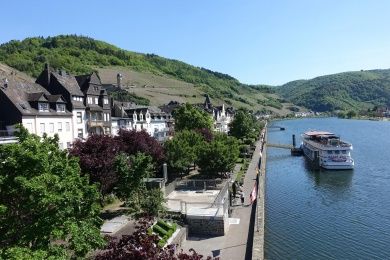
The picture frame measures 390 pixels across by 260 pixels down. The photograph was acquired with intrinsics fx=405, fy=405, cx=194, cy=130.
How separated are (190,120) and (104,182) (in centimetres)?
5345

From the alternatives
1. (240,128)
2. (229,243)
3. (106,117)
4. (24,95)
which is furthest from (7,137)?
(240,128)

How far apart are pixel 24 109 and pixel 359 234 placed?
130ft

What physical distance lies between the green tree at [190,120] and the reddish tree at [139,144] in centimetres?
3348

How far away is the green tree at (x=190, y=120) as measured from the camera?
8762 cm

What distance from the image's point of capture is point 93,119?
207ft

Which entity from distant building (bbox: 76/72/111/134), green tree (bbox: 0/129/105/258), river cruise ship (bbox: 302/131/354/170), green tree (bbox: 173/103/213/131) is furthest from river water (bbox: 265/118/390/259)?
distant building (bbox: 76/72/111/134)

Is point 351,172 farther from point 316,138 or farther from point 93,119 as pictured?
point 93,119

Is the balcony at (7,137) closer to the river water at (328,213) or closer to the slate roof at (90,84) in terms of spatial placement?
the slate roof at (90,84)

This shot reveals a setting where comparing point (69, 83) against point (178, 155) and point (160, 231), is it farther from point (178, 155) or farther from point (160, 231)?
point (160, 231)

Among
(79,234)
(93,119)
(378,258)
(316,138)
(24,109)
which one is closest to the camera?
(79,234)

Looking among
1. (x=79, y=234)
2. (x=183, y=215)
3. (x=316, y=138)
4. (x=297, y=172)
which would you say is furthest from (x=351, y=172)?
(x=79, y=234)

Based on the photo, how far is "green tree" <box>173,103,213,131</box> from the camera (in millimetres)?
87625

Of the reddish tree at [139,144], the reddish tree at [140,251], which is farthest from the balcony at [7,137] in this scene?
the reddish tree at [140,251]

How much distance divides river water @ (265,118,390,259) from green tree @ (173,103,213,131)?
59.2 feet
